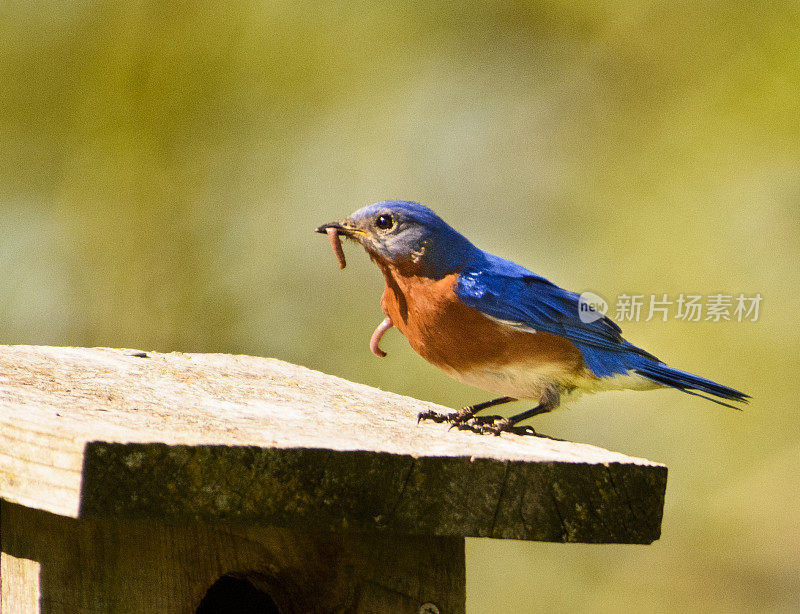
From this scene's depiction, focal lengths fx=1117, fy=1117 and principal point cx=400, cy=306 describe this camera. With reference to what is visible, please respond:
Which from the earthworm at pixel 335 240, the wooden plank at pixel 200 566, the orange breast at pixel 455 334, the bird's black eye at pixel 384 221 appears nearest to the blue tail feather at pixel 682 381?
the orange breast at pixel 455 334

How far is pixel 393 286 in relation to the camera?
3508mm

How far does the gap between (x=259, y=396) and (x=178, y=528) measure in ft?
2.14

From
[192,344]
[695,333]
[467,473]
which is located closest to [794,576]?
[695,333]

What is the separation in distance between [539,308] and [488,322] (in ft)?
0.72

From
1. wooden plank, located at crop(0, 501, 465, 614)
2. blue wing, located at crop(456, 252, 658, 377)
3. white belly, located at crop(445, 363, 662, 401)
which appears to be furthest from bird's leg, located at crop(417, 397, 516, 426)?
wooden plank, located at crop(0, 501, 465, 614)

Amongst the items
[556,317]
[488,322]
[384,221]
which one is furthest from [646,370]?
→ [384,221]

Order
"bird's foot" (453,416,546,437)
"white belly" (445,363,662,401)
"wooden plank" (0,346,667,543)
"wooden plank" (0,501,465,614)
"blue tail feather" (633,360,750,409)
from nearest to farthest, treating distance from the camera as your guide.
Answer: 1. "wooden plank" (0,346,667,543)
2. "wooden plank" (0,501,465,614)
3. "bird's foot" (453,416,546,437)
4. "white belly" (445,363,662,401)
5. "blue tail feather" (633,360,750,409)

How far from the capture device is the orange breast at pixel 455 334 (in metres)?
3.33

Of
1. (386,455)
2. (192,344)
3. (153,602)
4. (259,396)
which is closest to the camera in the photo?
(386,455)

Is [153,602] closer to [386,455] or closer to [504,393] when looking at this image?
[386,455]

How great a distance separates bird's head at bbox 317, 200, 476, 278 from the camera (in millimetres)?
3434

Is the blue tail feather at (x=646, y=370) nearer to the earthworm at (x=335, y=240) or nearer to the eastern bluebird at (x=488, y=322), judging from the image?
the eastern bluebird at (x=488, y=322)

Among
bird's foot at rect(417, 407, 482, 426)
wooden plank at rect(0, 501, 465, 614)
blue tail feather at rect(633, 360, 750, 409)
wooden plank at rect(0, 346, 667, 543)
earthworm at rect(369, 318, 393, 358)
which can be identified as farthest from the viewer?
blue tail feather at rect(633, 360, 750, 409)

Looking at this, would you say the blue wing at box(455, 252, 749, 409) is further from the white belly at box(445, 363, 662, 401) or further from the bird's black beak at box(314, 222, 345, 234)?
the bird's black beak at box(314, 222, 345, 234)
